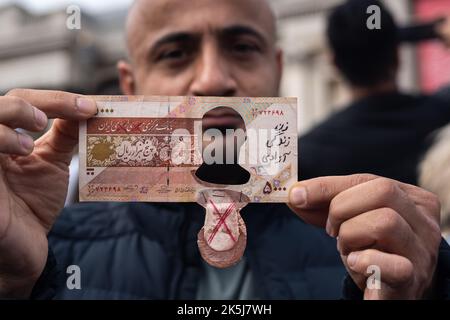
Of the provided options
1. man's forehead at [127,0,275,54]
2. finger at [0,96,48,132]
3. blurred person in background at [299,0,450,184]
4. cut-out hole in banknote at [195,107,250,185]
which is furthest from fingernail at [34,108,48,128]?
blurred person in background at [299,0,450,184]

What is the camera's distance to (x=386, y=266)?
30.3 inches

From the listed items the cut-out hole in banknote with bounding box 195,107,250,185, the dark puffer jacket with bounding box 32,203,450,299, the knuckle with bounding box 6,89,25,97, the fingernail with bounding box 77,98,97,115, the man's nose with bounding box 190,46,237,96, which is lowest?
the dark puffer jacket with bounding box 32,203,450,299

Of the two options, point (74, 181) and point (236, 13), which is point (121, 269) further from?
point (236, 13)

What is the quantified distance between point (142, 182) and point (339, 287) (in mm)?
602

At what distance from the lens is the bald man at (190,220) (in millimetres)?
797

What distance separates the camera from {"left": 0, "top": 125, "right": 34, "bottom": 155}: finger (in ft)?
2.63

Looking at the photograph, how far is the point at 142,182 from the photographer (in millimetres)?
883

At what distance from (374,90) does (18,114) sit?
4.49 ft

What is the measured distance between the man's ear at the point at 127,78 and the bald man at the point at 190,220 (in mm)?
12

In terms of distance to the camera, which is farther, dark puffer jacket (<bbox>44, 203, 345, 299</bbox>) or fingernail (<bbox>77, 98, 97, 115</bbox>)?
dark puffer jacket (<bbox>44, 203, 345, 299</bbox>)

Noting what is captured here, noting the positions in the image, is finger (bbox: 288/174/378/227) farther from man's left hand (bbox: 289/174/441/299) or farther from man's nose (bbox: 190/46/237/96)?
man's nose (bbox: 190/46/237/96)

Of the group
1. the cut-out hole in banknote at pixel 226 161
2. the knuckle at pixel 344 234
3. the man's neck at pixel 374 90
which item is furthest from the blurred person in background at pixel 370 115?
the knuckle at pixel 344 234

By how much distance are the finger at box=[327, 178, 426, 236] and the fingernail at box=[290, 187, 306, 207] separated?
50 mm

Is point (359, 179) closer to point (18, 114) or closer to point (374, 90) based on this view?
point (18, 114)
